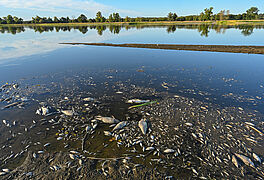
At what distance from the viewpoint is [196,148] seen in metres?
6.42

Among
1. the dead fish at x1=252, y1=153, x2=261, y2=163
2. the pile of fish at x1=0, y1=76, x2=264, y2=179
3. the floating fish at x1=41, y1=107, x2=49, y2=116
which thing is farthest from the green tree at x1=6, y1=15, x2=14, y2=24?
the dead fish at x1=252, y1=153, x2=261, y2=163

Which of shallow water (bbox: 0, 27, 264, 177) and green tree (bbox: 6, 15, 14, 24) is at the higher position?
green tree (bbox: 6, 15, 14, 24)

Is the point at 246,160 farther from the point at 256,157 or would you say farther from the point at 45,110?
the point at 45,110

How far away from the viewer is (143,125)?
25.8 feet

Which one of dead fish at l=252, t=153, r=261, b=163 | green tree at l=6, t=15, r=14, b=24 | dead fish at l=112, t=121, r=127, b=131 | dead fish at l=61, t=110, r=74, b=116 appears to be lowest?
dead fish at l=252, t=153, r=261, b=163

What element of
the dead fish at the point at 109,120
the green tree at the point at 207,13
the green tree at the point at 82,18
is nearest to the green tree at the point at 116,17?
the green tree at the point at 82,18

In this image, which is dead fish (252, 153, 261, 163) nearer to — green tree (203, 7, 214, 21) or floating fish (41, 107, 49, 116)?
floating fish (41, 107, 49, 116)

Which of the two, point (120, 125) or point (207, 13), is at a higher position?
point (207, 13)

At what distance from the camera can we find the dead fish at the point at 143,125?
7527 mm

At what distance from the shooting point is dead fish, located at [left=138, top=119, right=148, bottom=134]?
24.7 feet

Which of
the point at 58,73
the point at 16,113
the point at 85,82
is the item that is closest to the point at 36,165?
the point at 16,113

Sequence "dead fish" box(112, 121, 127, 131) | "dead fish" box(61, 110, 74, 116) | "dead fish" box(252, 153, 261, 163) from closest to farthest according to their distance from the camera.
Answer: "dead fish" box(252, 153, 261, 163), "dead fish" box(112, 121, 127, 131), "dead fish" box(61, 110, 74, 116)

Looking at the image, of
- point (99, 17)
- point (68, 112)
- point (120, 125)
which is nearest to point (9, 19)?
point (99, 17)

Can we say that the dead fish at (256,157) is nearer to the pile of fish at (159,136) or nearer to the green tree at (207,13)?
the pile of fish at (159,136)
